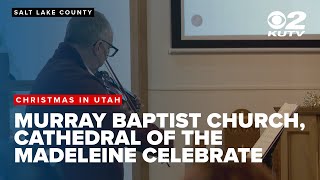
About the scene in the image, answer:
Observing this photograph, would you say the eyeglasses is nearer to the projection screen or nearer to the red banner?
the red banner

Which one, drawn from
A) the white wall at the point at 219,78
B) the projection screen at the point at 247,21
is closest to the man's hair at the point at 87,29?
the white wall at the point at 219,78

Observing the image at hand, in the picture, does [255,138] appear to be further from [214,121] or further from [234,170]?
[234,170]

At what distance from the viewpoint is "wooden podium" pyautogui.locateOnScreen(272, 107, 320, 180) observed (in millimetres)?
2746

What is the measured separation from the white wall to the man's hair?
1.09 feet

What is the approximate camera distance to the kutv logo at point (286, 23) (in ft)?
11.0

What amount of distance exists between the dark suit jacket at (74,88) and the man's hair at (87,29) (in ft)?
0.25

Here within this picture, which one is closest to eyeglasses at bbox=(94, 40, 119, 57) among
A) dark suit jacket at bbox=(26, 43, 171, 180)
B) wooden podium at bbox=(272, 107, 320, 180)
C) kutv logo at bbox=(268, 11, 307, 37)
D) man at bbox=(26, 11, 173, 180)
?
man at bbox=(26, 11, 173, 180)

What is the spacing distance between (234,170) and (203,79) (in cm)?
214

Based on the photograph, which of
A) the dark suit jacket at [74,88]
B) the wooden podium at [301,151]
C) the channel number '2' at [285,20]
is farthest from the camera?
the channel number '2' at [285,20]

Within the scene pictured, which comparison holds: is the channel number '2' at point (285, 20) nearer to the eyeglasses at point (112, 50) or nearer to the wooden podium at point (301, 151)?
the wooden podium at point (301, 151)

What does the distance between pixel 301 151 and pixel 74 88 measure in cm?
152

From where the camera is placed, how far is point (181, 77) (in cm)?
334

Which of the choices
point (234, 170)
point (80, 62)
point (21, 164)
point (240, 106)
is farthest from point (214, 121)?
point (234, 170)

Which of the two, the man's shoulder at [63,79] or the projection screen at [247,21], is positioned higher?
the projection screen at [247,21]
